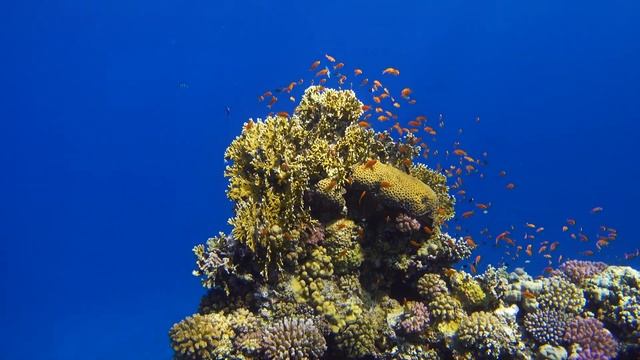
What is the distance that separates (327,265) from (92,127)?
98272 mm

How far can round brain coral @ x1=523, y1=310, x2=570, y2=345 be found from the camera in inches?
268

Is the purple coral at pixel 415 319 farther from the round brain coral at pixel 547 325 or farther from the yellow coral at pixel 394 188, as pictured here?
the round brain coral at pixel 547 325

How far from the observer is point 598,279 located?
7.75 meters

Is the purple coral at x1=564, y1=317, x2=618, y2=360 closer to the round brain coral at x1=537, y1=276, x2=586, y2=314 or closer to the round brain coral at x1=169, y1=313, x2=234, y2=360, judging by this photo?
the round brain coral at x1=537, y1=276, x2=586, y2=314

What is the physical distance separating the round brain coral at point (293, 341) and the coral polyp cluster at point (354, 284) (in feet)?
0.05

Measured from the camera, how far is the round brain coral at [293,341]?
5.85 m

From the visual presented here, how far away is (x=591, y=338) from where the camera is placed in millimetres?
6812

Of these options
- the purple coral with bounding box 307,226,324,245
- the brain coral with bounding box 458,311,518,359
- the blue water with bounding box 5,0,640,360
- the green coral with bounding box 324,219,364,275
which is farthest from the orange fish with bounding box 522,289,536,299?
the blue water with bounding box 5,0,640,360

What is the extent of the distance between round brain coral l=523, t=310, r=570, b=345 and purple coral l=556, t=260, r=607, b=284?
1.32 metres

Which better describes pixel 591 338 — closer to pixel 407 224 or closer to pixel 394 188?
pixel 407 224

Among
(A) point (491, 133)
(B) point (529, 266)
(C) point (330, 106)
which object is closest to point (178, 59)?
(A) point (491, 133)

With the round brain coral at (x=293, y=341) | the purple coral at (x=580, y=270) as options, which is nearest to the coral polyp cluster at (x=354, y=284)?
the round brain coral at (x=293, y=341)

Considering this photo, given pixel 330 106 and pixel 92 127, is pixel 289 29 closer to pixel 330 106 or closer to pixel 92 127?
pixel 92 127

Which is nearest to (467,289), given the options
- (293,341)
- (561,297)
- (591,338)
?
(561,297)
